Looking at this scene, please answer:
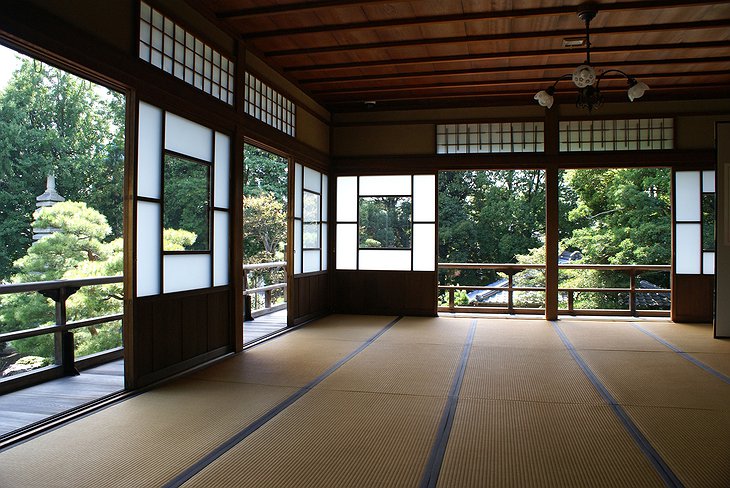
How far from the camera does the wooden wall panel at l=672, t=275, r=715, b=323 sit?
23.6ft

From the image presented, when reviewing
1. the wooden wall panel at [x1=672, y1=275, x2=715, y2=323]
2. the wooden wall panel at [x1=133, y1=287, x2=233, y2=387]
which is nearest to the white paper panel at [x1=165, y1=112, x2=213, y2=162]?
the wooden wall panel at [x1=133, y1=287, x2=233, y2=387]

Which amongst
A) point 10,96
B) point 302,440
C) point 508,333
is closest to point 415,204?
point 508,333

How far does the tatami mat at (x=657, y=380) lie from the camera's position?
352cm

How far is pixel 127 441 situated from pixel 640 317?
717 cm

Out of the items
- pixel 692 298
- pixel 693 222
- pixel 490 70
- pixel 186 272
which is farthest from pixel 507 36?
pixel 692 298

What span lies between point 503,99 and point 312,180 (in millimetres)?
2925

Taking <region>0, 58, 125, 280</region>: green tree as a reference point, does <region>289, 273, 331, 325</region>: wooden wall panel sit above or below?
below

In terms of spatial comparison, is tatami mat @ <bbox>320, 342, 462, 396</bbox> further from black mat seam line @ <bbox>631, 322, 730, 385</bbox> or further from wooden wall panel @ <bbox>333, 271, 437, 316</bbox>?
wooden wall panel @ <bbox>333, 271, 437, 316</bbox>

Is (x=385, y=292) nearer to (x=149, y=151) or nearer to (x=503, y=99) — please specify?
(x=503, y=99)

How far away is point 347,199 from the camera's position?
7984 millimetres

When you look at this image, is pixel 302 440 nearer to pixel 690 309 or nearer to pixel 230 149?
pixel 230 149

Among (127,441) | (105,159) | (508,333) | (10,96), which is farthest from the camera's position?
(105,159)

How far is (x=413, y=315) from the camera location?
305 inches

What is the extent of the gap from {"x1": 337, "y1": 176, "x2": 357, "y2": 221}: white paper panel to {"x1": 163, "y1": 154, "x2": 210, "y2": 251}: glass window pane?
11.3 ft
